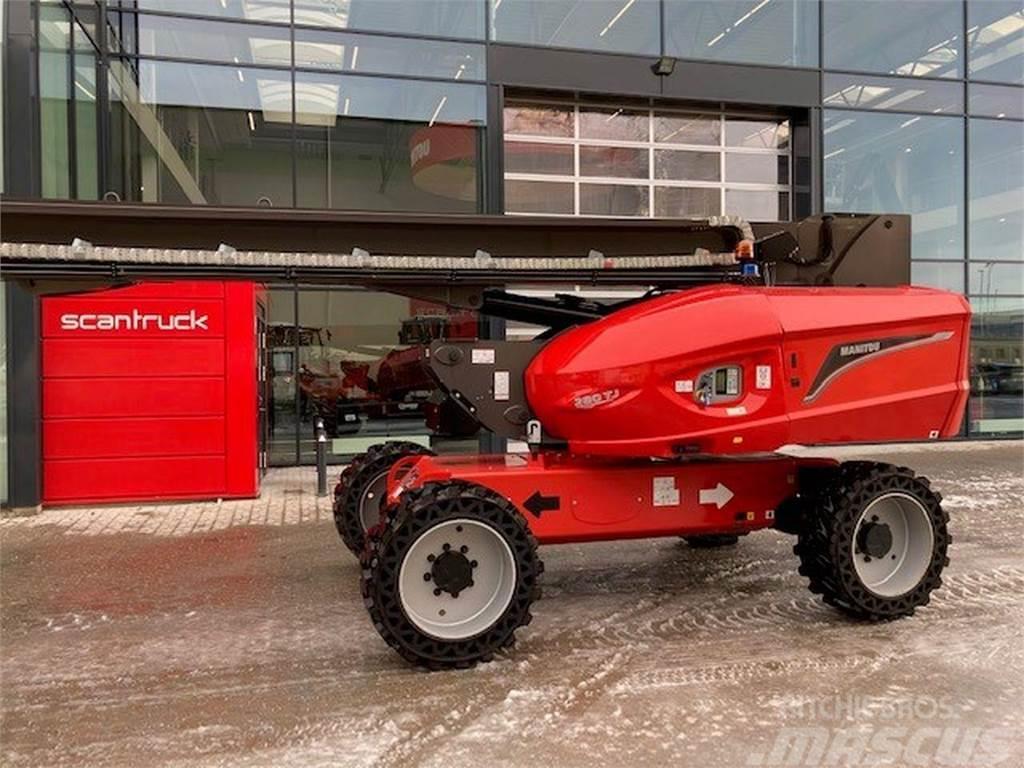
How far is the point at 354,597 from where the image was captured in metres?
5.70

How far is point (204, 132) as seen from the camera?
37.8 ft

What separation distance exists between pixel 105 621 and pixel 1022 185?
16160 millimetres

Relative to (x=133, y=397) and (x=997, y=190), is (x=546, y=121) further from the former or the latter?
(x=997, y=190)

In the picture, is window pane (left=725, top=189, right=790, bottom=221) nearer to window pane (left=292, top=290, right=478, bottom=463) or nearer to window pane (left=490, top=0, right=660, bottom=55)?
window pane (left=490, top=0, right=660, bottom=55)

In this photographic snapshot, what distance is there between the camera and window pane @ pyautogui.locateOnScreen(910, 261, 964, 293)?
14484mm

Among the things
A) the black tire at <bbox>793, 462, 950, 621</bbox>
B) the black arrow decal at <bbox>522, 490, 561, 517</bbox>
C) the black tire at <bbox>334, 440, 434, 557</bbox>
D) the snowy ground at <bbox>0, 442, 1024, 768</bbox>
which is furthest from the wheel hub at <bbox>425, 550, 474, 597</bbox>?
the black tire at <bbox>793, 462, 950, 621</bbox>

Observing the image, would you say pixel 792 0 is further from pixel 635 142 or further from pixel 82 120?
pixel 82 120

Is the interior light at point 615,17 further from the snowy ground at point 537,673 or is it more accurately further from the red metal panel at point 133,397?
the snowy ground at point 537,673

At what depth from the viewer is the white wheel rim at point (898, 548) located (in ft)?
17.0

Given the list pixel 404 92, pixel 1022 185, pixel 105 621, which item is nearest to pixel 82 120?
pixel 404 92

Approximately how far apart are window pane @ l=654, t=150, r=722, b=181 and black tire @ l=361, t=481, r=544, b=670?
10.1 m

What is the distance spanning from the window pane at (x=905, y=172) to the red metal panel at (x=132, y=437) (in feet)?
34.6

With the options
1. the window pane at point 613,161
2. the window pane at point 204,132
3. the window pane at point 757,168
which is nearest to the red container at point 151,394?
the window pane at point 204,132

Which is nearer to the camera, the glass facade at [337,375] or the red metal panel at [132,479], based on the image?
the red metal panel at [132,479]
